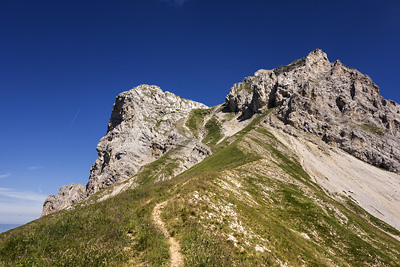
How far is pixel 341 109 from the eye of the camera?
162 metres

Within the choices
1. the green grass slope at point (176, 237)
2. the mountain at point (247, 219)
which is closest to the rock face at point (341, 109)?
the mountain at point (247, 219)

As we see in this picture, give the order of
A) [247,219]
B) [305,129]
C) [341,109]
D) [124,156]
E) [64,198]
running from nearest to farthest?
[247,219] → [305,129] → [341,109] → [64,198] → [124,156]

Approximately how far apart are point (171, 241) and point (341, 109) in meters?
189

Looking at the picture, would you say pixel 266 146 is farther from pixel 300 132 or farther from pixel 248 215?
pixel 248 215

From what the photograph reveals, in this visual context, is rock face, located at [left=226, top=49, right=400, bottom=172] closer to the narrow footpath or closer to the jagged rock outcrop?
the narrow footpath

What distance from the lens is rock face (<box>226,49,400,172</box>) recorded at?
139 meters

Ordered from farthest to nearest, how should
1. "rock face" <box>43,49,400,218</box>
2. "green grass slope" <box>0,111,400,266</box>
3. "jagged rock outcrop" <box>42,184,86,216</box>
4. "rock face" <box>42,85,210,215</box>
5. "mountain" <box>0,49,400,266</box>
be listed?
"jagged rock outcrop" <box>42,184,86,216</box> → "rock face" <box>42,85,210,215</box> → "rock face" <box>43,49,400,218</box> → "mountain" <box>0,49,400,266</box> → "green grass slope" <box>0,111,400,266</box>

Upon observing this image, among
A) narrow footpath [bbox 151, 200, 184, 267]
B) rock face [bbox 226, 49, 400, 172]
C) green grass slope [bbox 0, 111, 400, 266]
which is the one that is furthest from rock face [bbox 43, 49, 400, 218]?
narrow footpath [bbox 151, 200, 184, 267]

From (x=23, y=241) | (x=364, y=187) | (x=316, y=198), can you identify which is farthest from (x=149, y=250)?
(x=364, y=187)

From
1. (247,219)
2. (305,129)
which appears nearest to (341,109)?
(305,129)

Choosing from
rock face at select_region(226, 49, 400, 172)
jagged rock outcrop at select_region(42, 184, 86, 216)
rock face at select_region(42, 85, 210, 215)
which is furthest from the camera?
jagged rock outcrop at select_region(42, 184, 86, 216)

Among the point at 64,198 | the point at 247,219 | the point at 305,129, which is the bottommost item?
the point at 247,219

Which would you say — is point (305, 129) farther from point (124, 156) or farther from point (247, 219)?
point (124, 156)

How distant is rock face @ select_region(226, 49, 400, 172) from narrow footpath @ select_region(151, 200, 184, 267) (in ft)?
467
